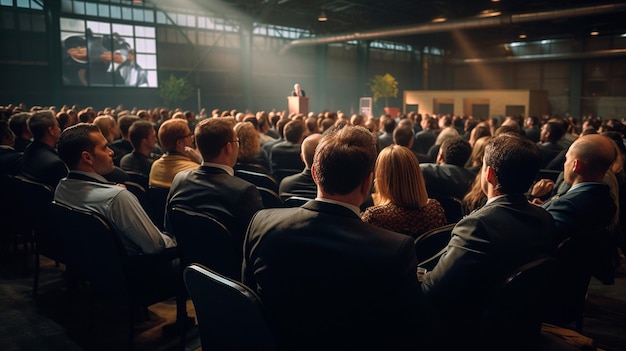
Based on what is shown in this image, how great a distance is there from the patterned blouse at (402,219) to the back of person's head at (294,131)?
278 centimetres

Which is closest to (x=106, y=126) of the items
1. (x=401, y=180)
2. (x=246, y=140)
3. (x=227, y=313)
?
(x=246, y=140)

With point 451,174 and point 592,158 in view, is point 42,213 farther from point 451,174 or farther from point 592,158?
point 592,158

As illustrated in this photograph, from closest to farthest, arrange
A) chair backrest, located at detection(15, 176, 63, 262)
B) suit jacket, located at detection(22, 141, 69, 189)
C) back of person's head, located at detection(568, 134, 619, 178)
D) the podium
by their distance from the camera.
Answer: back of person's head, located at detection(568, 134, 619, 178)
chair backrest, located at detection(15, 176, 63, 262)
suit jacket, located at detection(22, 141, 69, 189)
the podium

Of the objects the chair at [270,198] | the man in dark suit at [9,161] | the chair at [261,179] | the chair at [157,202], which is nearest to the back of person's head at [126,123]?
the man in dark suit at [9,161]

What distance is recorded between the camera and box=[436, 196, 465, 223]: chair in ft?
10.5

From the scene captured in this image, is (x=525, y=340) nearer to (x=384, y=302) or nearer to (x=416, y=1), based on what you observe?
(x=384, y=302)

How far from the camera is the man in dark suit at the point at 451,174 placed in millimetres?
3598

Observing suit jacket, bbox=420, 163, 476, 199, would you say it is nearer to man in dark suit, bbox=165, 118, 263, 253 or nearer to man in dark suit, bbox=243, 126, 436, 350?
man in dark suit, bbox=165, 118, 263, 253

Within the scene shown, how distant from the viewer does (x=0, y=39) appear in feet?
47.9

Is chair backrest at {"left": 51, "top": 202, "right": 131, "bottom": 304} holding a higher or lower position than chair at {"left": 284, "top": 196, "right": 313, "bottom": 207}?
lower

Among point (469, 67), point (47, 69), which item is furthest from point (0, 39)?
point (469, 67)

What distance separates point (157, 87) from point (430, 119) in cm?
1320

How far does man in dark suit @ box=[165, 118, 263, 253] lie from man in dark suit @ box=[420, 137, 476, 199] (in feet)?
5.30

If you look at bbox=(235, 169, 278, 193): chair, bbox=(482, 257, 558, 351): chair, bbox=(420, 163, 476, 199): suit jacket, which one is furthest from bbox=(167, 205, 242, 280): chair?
bbox=(420, 163, 476, 199): suit jacket
